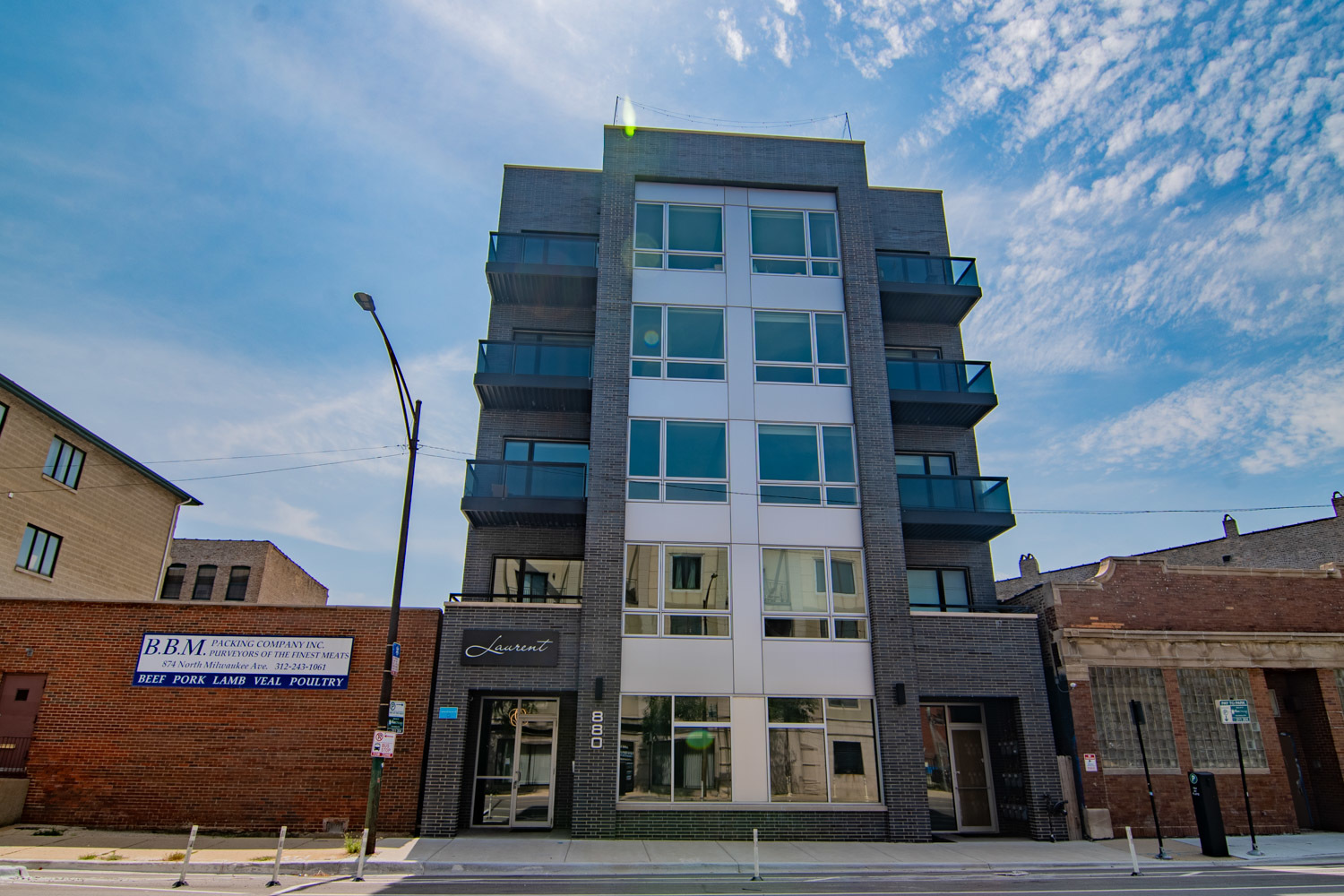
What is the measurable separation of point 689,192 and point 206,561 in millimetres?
34117

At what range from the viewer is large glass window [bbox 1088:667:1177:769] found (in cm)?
1680

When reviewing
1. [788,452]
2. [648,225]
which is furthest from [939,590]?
[648,225]

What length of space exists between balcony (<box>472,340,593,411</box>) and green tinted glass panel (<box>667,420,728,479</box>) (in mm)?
2555

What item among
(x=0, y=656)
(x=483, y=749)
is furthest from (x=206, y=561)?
(x=483, y=749)

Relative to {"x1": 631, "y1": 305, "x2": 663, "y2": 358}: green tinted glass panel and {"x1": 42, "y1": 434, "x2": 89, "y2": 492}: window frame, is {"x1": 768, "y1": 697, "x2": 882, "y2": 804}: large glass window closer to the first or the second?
{"x1": 631, "y1": 305, "x2": 663, "y2": 358}: green tinted glass panel

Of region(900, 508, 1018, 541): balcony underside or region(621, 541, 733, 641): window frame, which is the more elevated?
region(900, 508, 1018, 541): balcony underside

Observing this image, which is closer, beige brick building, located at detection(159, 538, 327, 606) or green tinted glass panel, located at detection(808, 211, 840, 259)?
green tinted glass panel, located at detection(808, 211, 840, 259)

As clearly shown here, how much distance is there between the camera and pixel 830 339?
19.1 metres

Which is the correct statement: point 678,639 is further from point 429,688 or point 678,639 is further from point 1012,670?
point 1012,670

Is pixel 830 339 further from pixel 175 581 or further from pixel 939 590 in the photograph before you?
pixel 175 581

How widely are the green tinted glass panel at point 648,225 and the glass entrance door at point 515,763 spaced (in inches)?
452

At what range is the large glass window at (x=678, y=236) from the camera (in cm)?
1944

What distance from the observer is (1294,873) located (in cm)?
1273

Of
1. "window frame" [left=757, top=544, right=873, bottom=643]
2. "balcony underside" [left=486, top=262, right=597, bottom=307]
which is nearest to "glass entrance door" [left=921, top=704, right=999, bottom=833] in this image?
"window frame" [left=757, top=544, right=873, bottom=643]
